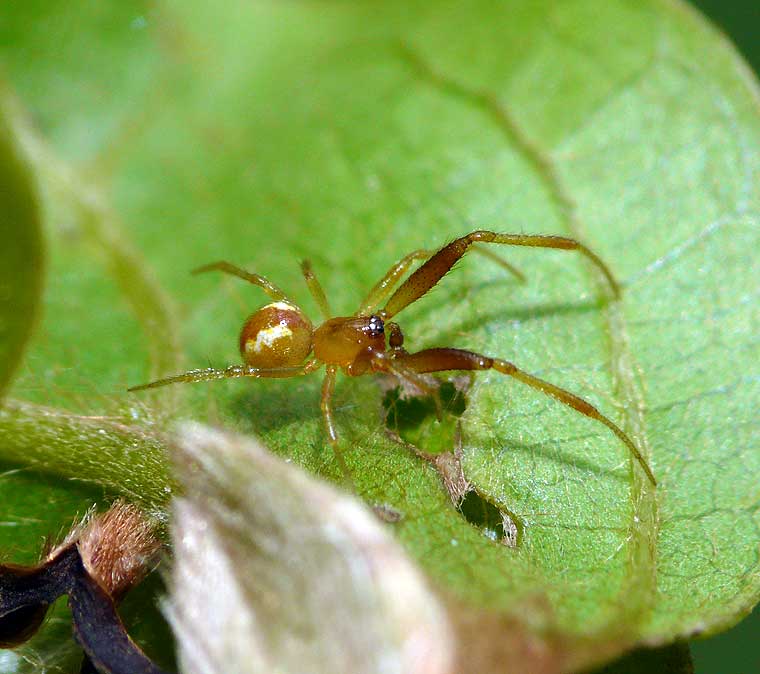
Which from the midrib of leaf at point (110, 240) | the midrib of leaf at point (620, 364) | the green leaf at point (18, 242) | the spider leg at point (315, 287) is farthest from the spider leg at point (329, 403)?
Answer: the green leaf at point (18, 242)

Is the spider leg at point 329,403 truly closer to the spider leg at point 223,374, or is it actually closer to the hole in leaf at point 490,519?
the spider leg at point 223,374

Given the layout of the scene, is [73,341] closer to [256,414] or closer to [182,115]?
[256,414]

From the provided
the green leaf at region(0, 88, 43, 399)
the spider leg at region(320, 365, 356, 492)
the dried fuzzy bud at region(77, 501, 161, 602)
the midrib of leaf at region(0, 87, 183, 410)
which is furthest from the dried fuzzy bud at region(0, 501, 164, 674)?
the green leaf at region(0, 88, 43, 399)

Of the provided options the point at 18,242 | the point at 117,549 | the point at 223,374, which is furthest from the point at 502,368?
→ the point at 18,242

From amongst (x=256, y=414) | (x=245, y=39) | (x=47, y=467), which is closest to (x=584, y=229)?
(x=256, y=414)

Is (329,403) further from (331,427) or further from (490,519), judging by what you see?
(490,519)

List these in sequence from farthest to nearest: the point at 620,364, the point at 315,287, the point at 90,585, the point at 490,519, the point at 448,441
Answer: the point at 315,287 < the point at 620,364 < the point at 448,441 < the point at 490,519 < the point at 90,585
